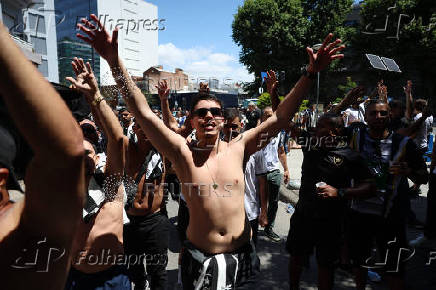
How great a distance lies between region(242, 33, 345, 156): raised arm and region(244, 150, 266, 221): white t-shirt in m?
1.07

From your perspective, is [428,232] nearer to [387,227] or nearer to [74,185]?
[387,227]

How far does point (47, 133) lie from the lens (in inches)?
22.7

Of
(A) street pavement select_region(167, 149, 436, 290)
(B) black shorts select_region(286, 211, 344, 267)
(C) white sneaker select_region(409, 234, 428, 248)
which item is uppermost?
(B) black shorts select_region(286, 211, 344, 267)

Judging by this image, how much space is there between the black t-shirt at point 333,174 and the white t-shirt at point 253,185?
669 millimetres

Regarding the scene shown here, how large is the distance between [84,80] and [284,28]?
26.8 meters

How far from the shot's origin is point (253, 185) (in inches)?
130

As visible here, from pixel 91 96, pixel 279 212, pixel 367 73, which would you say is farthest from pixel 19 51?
pixel 367 73

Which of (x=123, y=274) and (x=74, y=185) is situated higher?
(x=74, y=185)

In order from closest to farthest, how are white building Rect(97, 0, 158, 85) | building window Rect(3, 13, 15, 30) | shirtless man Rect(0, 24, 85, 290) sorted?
shirtless man Rect(0, 24, 85, 290)
white building Rect(97, 0, 158, 85)
building window Rect(3, 13, 15, 30)

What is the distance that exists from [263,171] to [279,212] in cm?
219

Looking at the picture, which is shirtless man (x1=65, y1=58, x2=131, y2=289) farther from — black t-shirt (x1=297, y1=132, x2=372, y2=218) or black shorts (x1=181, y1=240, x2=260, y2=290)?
black t-shirt (x1=297, y1=132, x2=372, y2=218)

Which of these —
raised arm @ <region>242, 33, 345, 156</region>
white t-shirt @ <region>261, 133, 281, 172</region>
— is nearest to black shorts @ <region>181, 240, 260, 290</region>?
raised arm @ <region>242, 33, 345, 156</region>

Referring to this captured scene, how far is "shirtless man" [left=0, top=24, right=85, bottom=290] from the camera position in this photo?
55 centimetres

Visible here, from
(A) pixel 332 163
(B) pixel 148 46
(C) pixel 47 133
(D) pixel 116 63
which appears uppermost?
(B) pixel 148 46
